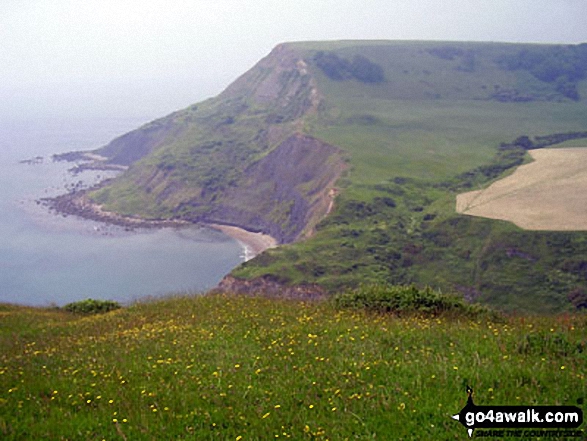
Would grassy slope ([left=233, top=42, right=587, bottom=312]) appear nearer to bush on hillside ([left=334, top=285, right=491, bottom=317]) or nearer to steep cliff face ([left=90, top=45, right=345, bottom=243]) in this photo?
steep cliff face ([left=90, top=45, right=345, bottom=243])

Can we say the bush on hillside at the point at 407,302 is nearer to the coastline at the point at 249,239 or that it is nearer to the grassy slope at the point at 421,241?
the grassy slope at the point at 421,241

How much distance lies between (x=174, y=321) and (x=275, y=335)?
4.88 metres

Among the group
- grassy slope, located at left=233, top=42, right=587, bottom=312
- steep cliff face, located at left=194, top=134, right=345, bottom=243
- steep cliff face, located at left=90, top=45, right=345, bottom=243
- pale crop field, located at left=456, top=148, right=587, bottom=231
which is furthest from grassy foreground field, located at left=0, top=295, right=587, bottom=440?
steep cliff face, located at left=194, top=134, right=345, bottom=243

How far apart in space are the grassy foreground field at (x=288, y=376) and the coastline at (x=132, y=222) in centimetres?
11013

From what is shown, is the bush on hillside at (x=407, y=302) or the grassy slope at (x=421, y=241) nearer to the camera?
the bush on hillside at (x=407, y=302)

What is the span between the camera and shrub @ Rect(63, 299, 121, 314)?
28.4 metres

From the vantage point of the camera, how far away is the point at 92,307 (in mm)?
28844

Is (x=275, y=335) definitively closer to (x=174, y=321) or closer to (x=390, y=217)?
(x=174, y=321)

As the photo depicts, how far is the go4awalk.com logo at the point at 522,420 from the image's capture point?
888 centimetres

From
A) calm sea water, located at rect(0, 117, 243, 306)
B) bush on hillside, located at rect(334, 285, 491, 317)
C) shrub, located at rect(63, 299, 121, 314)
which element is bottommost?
calm sea water, located at rect(0, 117, 243, 306)

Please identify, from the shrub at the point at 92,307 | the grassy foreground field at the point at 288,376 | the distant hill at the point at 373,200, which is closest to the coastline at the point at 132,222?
the distant hill at the point at 373,200

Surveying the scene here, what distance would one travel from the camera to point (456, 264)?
92125mm

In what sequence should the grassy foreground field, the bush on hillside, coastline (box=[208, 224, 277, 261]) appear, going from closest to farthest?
1. the grassy foreground field
2. the bush on hillside
3. coastline (box=[208, 224, 277, 261])

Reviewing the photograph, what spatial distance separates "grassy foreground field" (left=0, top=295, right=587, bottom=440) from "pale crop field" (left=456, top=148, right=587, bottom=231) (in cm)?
8366
